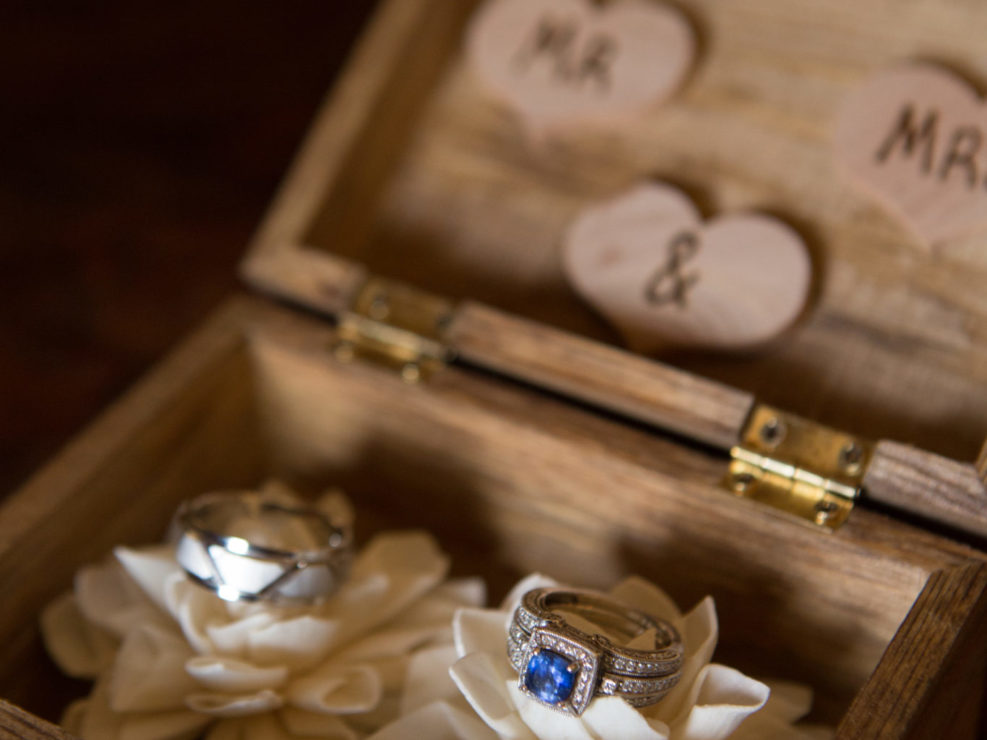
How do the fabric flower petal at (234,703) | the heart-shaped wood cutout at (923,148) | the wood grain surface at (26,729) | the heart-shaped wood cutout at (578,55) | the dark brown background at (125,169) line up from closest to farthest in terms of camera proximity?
the wood grain surface at (26,729) < the fabric flower petal at (234,703) < the heart-shaped wood cutout at (923,148) < the heart-shaped wood cutout at (578,55) < the dark brown background at (125,169)

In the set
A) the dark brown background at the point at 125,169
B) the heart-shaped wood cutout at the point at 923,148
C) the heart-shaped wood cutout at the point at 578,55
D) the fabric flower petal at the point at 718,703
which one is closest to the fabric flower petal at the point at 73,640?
the dark brown background at the point at 125,169

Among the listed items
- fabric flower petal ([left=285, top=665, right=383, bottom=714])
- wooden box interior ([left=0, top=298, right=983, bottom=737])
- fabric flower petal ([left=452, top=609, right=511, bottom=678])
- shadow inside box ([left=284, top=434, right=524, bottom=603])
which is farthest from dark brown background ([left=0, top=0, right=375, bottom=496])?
fabric flower petal ([left=452, top=609, right=511, bottom=678])

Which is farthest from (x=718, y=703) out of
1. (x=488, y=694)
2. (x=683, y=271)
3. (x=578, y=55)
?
(x=578, y=55)

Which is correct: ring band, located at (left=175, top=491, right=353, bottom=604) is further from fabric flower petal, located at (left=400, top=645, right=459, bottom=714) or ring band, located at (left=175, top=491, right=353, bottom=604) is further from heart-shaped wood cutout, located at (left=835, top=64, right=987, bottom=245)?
heart-shaped wood cutout, located at (left=835, top=64, right=987, bottom=245)

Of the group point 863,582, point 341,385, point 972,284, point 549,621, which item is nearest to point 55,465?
point 341,385

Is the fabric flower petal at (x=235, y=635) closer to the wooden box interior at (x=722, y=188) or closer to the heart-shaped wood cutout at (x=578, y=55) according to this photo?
the wooden box interior at (x=722, y=188)

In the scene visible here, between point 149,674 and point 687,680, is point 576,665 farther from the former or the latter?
point 149,674
